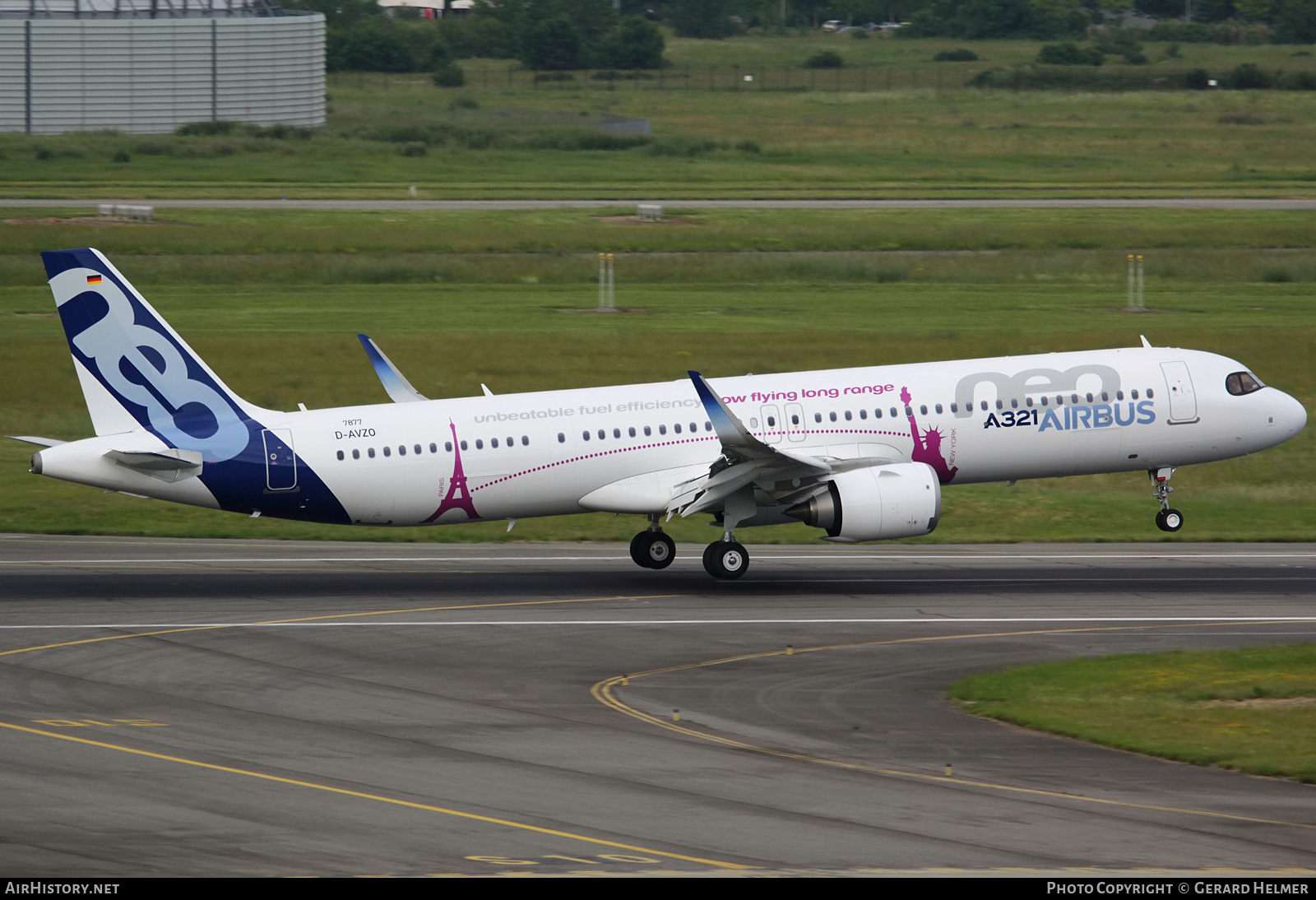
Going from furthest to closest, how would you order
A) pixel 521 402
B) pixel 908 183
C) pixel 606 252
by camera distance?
1. pixel 908 183
2. pixel 606 252
3. pixel 521 402

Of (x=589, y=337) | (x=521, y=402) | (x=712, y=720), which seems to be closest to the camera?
(x=712, y=720)

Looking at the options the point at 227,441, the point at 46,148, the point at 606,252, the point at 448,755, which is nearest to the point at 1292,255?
the point at 606,252

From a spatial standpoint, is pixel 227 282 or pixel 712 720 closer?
pixel 712 720

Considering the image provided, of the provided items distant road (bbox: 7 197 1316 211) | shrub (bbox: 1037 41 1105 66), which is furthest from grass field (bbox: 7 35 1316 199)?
shrub (bbox: 1037 41 1105 66)

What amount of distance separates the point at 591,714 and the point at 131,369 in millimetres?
14217

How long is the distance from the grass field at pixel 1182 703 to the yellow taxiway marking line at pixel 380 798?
8.15 metres

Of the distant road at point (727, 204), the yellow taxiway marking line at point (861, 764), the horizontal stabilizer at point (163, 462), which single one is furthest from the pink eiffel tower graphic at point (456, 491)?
the distant road at point (727, 204)

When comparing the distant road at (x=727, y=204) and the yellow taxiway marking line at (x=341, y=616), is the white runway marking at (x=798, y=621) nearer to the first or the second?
the yellow taxiway marking line at (x=341, y=616)

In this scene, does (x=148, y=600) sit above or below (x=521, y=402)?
below

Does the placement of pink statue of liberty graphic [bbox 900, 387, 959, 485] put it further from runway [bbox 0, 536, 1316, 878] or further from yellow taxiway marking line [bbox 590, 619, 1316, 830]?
yellow taxiway marking line [bbox 590, 619, 1316, 830]

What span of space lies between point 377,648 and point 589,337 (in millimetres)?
36019

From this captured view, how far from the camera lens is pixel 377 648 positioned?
1159 inches

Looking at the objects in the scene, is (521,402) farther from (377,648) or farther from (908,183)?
(908,183)

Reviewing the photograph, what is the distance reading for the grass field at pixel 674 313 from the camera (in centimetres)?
4491
